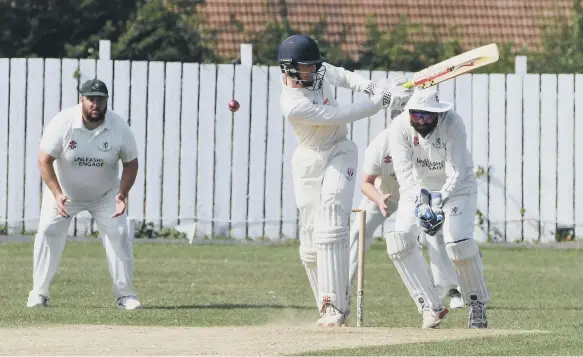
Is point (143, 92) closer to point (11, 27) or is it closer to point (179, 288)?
point (11, 27)

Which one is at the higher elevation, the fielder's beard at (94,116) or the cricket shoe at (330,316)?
the fielder's beard at (94,116)

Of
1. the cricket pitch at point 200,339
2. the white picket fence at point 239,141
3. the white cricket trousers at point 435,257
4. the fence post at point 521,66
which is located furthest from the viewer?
the fence post at point 521,66

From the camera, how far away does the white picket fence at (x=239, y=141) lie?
73.2 feet

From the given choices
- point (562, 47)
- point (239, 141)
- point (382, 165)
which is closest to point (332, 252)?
point (382, 165)

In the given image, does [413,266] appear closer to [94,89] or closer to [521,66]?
[94,89]

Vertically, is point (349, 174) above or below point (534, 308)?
above

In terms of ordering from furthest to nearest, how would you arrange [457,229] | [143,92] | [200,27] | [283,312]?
[200,27]
[143,92]
[283,312]
[457,229]

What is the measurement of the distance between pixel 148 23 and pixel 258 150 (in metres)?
4.48

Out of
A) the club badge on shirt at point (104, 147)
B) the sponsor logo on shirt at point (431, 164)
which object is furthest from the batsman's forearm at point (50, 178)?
the sponsor logo on shirt at point (431, 164)

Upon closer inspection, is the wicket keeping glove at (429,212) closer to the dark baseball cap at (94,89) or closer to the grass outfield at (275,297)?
the grass outfield at (275,297)

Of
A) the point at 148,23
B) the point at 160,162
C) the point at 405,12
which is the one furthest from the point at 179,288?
the point at 405,12

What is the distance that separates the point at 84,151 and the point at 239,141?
8.05 m

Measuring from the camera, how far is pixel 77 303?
48.8 feet

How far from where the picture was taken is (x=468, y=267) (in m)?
13.0
